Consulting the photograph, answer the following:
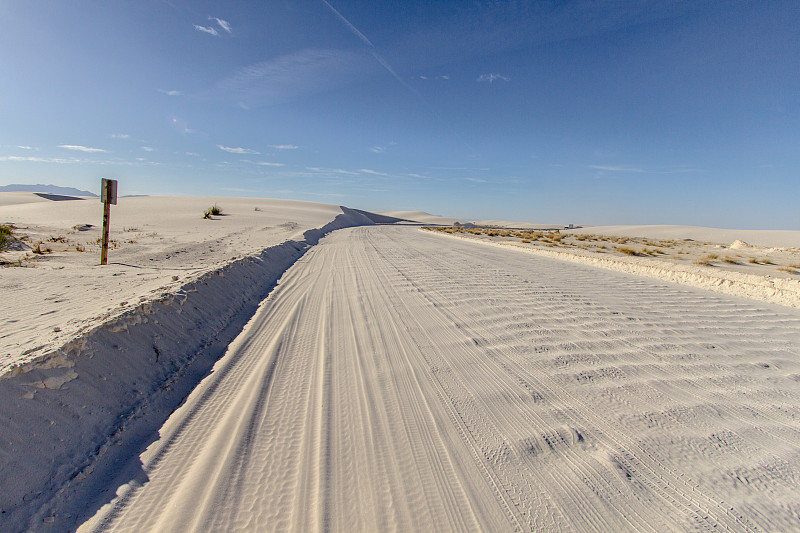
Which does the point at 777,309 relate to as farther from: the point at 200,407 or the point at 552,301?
the point at 200,407

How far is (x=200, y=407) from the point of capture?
2.88 meters

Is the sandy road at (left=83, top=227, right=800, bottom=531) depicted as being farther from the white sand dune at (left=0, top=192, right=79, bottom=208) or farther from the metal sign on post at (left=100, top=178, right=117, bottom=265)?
the white sand dune at (left=0, top=192, right=79, bottom=208)

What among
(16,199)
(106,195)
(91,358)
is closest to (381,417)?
(91,358)

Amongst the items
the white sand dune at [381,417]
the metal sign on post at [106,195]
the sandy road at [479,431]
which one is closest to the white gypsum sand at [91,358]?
the white sand dune at [381,417]

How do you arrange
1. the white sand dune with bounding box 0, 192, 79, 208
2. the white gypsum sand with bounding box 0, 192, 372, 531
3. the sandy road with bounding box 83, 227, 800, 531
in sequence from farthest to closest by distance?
1. the white sand dune with bounding box 0, 192, 79, 208
2. the white gypsum sand with bounding box 0, 192, 372, 531
3. the sandy road with bounding box 83, 227, 800, 531

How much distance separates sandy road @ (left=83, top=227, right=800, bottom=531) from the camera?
1.93 meters

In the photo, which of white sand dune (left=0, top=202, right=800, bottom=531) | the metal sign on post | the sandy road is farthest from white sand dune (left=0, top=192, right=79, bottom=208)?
the sandy road

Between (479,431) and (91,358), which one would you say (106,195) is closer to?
(91,358)

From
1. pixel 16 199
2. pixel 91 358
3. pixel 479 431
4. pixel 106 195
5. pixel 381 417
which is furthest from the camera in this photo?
pixel 16 199

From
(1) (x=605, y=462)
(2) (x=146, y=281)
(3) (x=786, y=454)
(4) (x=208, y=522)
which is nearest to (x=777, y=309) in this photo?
(3) (x=786, y=454)

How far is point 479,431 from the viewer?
8.54ft

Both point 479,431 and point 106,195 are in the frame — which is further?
point 106,195

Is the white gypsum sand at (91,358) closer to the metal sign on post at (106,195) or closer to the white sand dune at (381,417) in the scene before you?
the white sand dune at (381,417)

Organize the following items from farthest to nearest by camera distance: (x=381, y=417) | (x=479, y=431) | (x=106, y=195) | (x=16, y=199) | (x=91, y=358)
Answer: (x=16, y=199), (x=106, y=195), (x=91, y=358), (x=381, y=417), (x=479, y=431)
